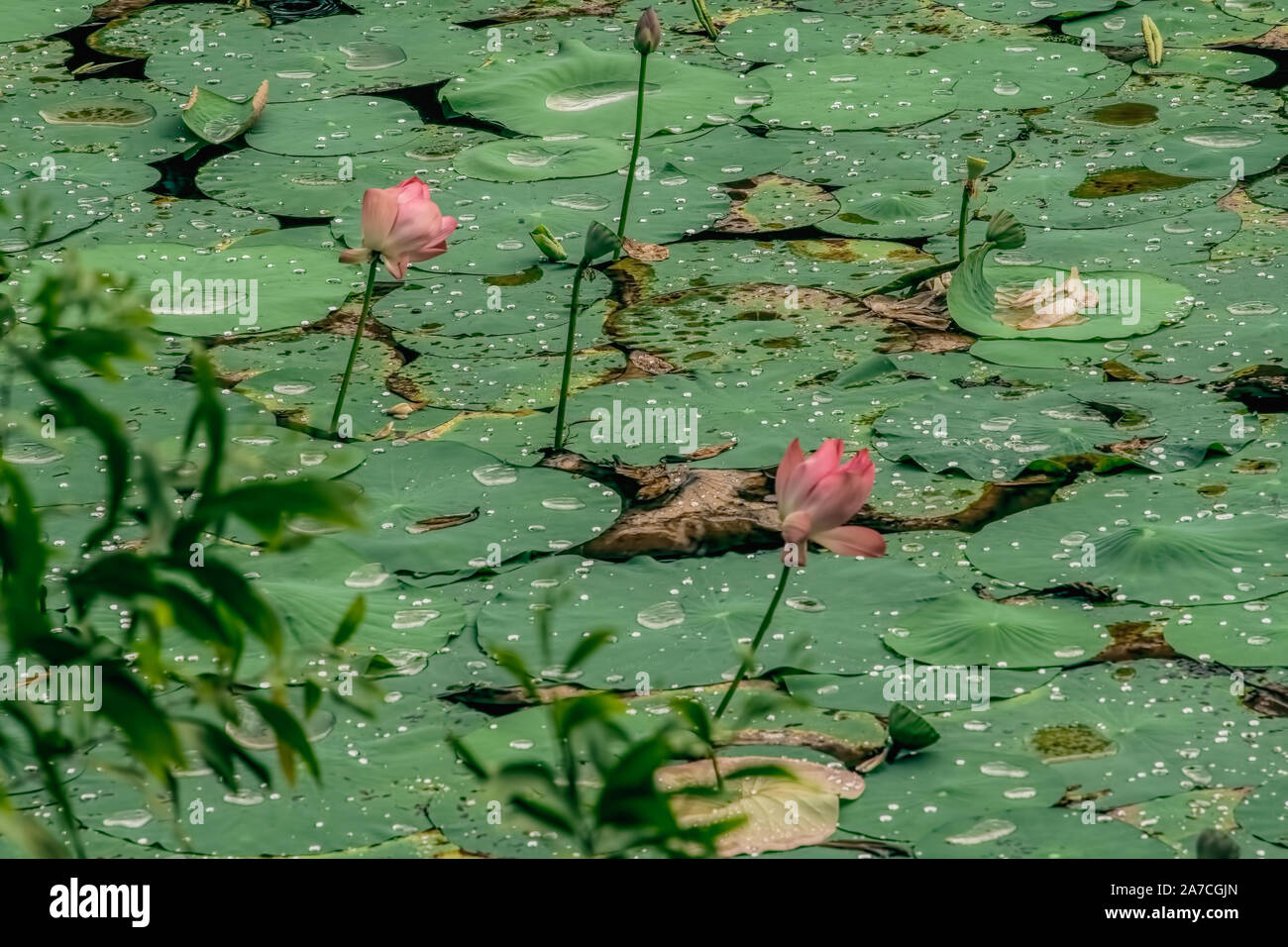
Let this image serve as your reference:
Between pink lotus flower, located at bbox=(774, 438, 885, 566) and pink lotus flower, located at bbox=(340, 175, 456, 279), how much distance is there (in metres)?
0.82

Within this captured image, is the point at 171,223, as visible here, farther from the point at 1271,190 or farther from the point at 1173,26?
the point at 1173,26

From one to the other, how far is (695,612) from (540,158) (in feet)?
5.53

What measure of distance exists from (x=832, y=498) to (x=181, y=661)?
2.69 ft

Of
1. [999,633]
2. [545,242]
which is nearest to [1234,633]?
[999,633]

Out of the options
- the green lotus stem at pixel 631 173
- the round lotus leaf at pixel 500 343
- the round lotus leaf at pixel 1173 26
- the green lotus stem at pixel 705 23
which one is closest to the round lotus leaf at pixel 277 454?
the round lotus leaf at pixel 500 343

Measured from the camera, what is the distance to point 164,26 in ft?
14.3

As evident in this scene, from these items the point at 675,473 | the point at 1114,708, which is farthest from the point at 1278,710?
the point at 675,473

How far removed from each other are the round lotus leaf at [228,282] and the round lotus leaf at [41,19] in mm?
1438

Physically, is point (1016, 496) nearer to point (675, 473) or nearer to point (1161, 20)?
point (675, 473)

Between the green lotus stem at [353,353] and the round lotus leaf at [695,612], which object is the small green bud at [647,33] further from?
the round lotus leaf at [695,612]

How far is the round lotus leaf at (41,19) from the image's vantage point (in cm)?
437

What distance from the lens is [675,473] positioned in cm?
254
